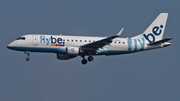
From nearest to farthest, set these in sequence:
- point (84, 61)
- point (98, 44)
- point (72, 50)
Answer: point (72, 50) → point (98, 44) → point (84, 61)

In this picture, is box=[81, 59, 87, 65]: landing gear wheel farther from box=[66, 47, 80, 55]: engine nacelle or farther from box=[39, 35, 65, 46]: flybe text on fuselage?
box=[39, 35, 65, 46]: flybe text on fuselage

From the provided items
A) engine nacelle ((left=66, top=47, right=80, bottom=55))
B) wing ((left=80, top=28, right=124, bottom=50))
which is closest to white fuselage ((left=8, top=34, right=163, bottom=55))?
engine nacelle ((left=66, top=47, right=80, bottom=55))

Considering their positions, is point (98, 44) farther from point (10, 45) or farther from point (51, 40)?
point (10, 45)

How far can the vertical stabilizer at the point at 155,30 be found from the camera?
314ft

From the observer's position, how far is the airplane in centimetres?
8844

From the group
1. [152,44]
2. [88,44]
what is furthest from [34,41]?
[152,44]

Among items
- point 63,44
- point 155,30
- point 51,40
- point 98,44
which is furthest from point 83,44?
point 155,30

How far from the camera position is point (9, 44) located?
89.1 metres

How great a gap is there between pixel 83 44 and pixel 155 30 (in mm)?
12314

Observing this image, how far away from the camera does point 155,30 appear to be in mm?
97312

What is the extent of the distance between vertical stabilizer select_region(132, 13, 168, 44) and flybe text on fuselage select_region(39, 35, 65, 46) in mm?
11604

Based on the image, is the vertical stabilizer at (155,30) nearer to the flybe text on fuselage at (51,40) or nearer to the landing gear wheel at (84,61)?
the landing gear wheel at (84,61)

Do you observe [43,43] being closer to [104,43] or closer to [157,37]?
[104,43]

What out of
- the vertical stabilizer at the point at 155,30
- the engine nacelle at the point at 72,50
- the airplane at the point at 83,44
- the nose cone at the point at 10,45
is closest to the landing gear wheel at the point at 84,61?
the airplane at the point at 83,44
